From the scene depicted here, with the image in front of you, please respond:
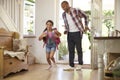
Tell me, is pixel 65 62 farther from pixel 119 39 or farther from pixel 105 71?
pixel 119 39

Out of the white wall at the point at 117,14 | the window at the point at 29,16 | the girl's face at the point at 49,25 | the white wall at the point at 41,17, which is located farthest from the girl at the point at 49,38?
the white wall at the point at 117,14

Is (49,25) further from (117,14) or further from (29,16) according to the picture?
(117,14)

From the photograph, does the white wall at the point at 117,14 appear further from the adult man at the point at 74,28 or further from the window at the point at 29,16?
the window at the point at 29,16

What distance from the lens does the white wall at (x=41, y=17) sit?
6977 millimetres

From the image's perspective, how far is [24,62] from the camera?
17.8ft

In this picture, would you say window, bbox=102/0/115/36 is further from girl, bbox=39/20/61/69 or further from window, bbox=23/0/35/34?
window, bbox=23/0/35/34

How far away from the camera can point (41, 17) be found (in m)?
7.02

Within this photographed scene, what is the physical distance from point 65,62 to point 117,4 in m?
2.12

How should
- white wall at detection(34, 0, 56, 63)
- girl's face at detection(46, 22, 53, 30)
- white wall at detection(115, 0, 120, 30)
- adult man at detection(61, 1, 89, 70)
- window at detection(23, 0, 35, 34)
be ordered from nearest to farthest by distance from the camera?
adult man at detection(61, 1, 89, 70) → girl's face at detection(46, 22, 53, 30) → white wall at detection(115, 0, 120, 30) → white wall at detection(34, 0, 56, 63) → window at detection(23, 0, 35, 34)

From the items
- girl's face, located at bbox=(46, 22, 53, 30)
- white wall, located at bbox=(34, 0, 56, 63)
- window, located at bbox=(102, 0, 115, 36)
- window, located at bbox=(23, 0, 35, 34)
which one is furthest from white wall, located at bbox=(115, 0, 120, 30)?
window, located at bbox=(23, 0, 35, 34)

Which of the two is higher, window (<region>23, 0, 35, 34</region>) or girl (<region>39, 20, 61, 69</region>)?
window (<region>23, 0, 35, 34</region>)

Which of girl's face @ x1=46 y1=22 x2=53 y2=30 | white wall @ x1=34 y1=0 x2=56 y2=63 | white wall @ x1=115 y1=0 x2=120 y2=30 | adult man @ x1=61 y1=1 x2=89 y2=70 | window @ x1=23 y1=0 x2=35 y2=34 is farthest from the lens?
window @ x1=23 y1=0 x2=35 y2=34

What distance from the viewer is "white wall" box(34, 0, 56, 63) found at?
6.98 meters

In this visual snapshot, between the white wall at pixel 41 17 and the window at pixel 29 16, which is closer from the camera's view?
the white wall at pixel 41 17
